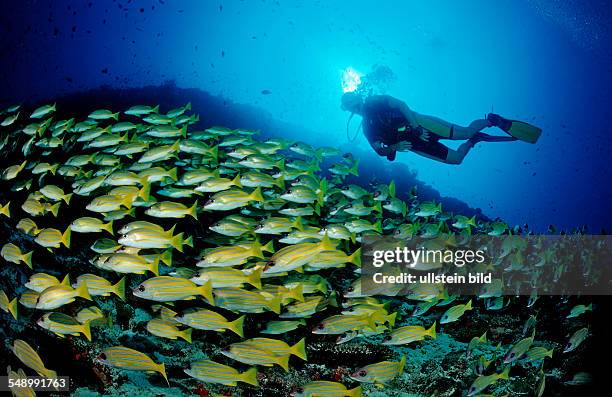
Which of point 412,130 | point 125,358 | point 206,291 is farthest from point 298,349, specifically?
point 412,130

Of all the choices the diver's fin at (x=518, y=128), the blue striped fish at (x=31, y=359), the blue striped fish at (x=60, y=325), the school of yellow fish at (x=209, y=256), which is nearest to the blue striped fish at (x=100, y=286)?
the school of yellow fish at (x=209, y=256)

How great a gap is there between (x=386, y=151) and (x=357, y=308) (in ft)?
24.1

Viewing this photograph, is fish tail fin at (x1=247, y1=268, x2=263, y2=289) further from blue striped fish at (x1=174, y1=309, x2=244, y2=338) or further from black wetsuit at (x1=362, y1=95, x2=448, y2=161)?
black wetsuit at (x1=362, y1=95, x2=448, y2=161)

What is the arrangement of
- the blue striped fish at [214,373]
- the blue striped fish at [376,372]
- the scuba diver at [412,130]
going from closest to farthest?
the blue striped fish at [214,373] < the blue striped fish at [376,372] < the scuba diver at [412,130]

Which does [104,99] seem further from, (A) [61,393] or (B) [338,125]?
(B) [338,125]

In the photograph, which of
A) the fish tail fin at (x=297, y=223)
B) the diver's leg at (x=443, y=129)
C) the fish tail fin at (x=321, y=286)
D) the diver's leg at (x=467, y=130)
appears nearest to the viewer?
the fish tail fin at (x=321, y=286)

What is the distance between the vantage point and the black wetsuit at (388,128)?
11.6 meters

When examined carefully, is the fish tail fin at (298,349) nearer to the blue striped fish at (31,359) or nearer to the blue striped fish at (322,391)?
the blue striped fish at (322,391)

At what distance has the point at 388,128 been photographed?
11.7 meters

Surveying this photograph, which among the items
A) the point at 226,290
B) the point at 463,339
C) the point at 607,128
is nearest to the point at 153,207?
the point at 226,290

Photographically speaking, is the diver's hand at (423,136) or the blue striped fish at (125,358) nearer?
the blue striped fish at (125,358)

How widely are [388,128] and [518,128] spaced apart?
6.16 metres

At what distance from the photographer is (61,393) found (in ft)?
14.3

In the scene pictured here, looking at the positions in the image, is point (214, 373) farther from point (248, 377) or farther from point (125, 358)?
point (125, 358)
